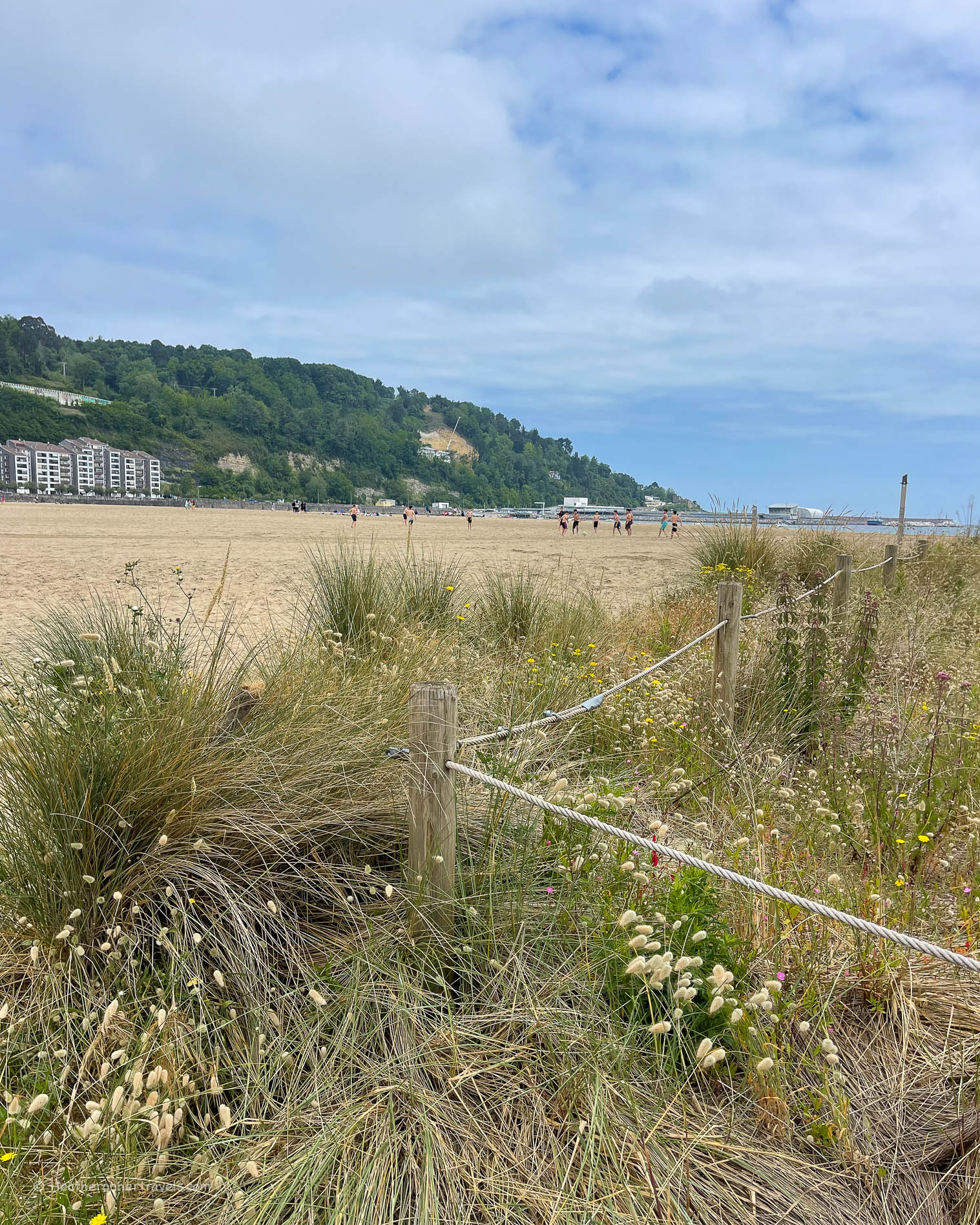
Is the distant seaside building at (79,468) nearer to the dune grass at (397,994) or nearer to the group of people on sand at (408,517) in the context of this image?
the group of people on sand at (408,517)

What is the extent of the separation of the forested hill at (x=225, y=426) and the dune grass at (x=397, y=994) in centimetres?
13600

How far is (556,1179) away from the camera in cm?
174

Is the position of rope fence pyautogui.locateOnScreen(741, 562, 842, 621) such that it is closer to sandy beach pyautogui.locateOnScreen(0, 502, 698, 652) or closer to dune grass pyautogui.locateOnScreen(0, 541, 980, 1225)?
dune grass pyautogui.locateOnScreen(0, 541, 980, 1225)

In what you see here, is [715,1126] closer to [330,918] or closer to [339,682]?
[330,918]

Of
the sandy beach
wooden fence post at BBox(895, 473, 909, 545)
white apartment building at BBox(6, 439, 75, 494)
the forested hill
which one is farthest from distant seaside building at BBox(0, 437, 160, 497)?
wooden fence post at BBox(895, 473, 909, 545)

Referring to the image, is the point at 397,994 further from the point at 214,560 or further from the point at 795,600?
the point at 214,560

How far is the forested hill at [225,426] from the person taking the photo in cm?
13950

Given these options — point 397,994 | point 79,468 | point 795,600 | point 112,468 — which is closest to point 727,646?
point 795,600

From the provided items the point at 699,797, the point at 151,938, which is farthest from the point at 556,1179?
the point at 699,797

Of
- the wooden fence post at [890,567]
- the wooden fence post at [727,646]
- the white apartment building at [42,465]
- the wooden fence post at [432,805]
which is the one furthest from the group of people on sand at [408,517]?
the white apartment building at [42,465]

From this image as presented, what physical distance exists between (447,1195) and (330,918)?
0.97m

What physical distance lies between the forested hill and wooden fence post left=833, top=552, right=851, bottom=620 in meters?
133

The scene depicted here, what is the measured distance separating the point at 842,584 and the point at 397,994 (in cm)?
619

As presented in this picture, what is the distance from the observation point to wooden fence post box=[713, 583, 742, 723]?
476 centimetres
